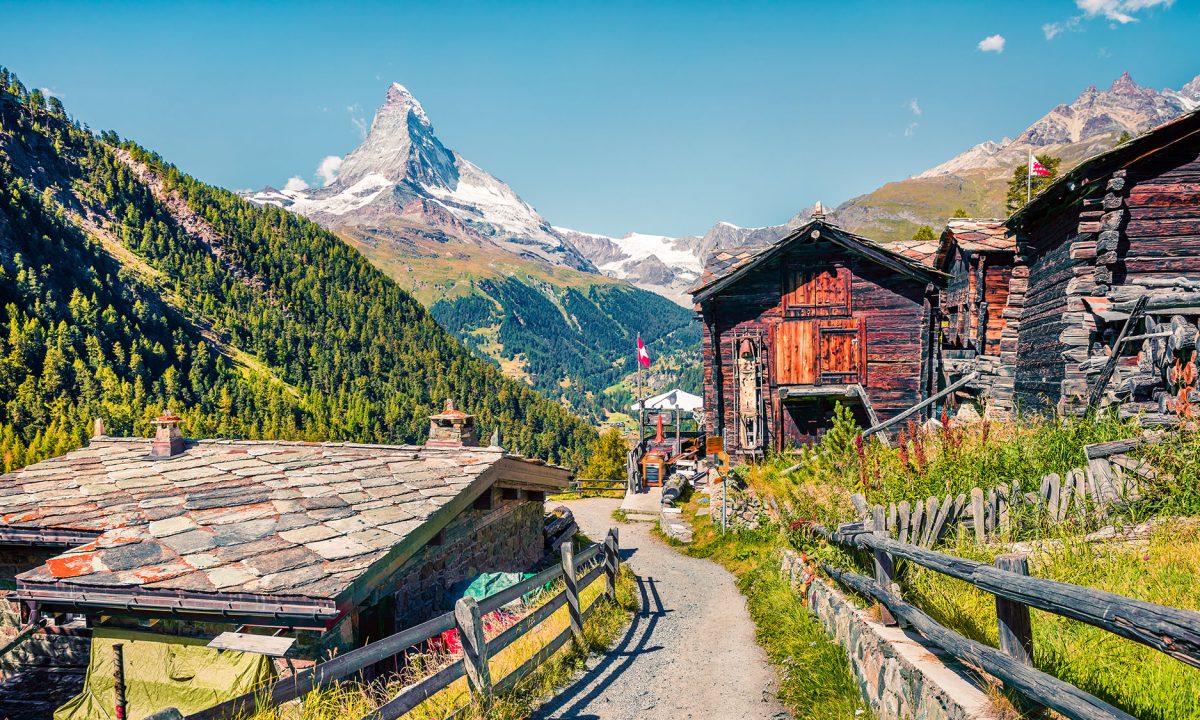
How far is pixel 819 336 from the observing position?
20.4m

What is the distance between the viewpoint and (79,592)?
6.28 meters

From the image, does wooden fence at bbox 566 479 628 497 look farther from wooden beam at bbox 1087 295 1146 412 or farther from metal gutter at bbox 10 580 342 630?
metal gutter at bbox 10 580 342 630

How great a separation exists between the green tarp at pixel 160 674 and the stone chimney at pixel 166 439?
194 inches

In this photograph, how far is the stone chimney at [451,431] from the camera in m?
12.0

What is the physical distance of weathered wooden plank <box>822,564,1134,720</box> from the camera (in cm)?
283

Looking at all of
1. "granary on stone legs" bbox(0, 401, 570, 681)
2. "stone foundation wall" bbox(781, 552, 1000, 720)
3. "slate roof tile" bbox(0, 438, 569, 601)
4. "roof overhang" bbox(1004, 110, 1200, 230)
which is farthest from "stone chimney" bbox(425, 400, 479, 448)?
"roof overhang" bbox(1004, 110, 1200, 230)

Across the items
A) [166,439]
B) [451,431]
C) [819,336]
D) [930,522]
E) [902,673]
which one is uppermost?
[819,336]

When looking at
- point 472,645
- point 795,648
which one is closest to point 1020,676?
point 472,645

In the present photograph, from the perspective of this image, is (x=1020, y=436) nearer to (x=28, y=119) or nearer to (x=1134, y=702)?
(x=1134, y=702)

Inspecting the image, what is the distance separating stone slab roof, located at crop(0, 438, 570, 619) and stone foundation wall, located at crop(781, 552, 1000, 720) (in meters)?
4.97

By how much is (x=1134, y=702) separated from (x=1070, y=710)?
1.04 meters

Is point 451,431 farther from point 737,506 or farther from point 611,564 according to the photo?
point 737,506

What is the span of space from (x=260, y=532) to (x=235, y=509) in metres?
1.06

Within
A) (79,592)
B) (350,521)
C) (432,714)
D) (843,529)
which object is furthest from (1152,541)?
(79,592)
